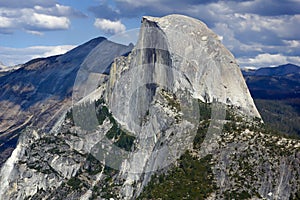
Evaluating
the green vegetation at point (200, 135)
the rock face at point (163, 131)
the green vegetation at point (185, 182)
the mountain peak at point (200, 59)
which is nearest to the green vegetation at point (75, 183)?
the rock face at point (163, 131)

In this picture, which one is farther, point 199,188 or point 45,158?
point 45,158

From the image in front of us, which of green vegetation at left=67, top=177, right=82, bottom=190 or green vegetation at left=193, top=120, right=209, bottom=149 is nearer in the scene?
green vegetation at left=193, top=120, right=209, bottom=149

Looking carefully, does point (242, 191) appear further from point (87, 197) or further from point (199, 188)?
point (87, 197)

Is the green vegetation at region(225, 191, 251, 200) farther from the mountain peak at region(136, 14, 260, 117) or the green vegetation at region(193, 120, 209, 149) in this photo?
the mountain peak at region(136, 14, 260, 117)

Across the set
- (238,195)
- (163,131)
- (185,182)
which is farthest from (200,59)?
(238,195)

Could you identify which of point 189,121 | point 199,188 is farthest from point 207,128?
point 199,188

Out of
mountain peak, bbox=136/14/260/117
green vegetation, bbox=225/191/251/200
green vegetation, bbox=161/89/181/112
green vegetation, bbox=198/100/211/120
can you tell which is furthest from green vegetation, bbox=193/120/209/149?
mountain peak, bbox=136/14/260/117
